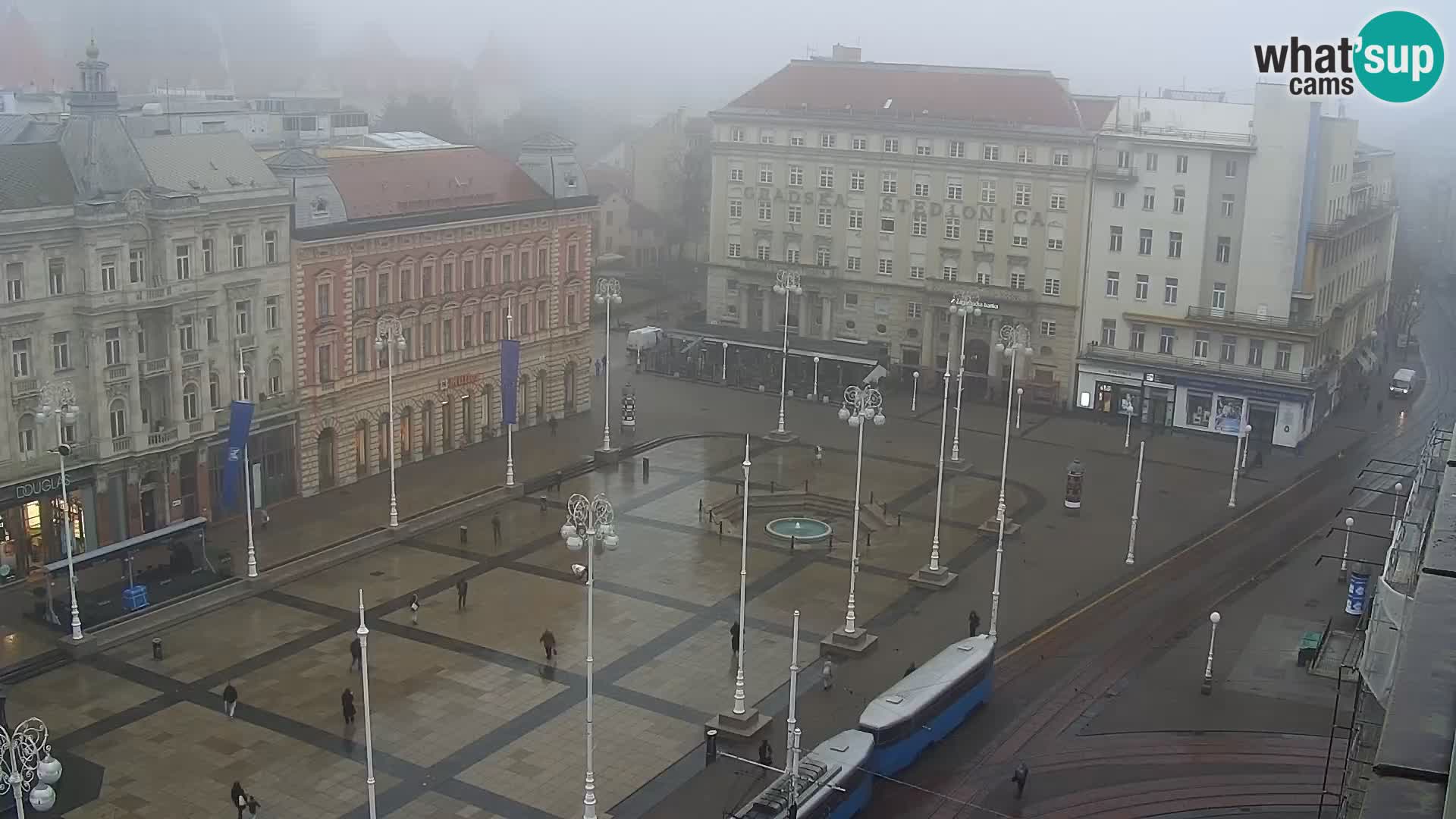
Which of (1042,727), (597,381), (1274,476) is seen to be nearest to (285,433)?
(597,381)

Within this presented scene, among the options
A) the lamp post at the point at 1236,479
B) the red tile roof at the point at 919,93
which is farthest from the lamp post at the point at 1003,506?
the red tile roof at the point at 919,93

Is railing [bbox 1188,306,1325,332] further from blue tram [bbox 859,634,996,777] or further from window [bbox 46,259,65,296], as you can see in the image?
window [bbox 46,259,65,296]

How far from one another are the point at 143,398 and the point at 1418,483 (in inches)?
2017

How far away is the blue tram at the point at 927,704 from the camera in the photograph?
42.1 metres

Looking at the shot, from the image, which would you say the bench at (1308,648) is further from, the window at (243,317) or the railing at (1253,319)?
the window at (243,317)

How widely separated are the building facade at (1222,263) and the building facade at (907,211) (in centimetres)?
266

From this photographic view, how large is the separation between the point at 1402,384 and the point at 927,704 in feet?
229

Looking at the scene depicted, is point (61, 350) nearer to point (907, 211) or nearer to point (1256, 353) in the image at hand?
point (907, 211)

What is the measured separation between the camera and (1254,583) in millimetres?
61500

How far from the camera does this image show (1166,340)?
295ft

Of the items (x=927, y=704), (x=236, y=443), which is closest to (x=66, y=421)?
(x=236, y=443)

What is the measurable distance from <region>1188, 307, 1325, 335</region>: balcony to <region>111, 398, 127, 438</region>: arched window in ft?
203

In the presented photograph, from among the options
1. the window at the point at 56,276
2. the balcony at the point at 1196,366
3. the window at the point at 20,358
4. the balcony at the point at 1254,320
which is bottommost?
the balcony at the point at 1196,366

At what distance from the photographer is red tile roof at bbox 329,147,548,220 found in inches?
2854
